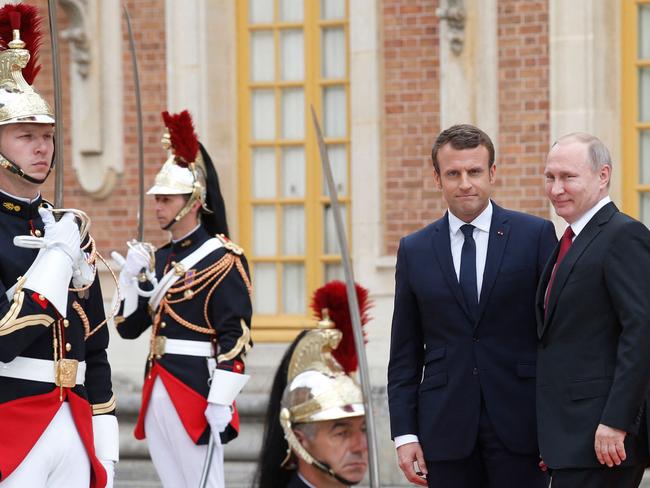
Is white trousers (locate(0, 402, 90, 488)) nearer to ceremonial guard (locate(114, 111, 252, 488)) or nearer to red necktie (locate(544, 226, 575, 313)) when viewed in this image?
red necktie (locate(544, 226, 575, 313))

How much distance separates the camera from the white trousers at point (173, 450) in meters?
7.15

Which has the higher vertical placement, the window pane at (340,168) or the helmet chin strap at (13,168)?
the helmet chin strap at (13,168)

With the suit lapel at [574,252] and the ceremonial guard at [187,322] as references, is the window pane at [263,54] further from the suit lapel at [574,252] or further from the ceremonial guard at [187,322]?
the suit lapel at [574,252]

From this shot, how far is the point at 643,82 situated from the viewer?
9.53m

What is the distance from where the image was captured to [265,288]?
10.6 m

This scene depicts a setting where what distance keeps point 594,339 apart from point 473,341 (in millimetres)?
453

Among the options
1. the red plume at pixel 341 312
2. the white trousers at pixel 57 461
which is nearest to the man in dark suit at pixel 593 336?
the red plume at pixel 341 312

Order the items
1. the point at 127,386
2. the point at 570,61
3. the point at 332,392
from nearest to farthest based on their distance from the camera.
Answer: the point at 332,392 → the point at 570,61 → the point at 127,386

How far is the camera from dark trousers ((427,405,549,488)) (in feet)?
16.4

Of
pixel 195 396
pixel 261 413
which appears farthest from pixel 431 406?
pixel 261 413

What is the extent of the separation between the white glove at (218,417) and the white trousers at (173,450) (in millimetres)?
76

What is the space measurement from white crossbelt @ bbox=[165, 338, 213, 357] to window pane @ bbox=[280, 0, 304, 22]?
3831 millimetres

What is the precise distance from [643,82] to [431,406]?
4.94 m

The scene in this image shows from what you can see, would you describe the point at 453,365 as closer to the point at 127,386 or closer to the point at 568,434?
the point at 568,434
